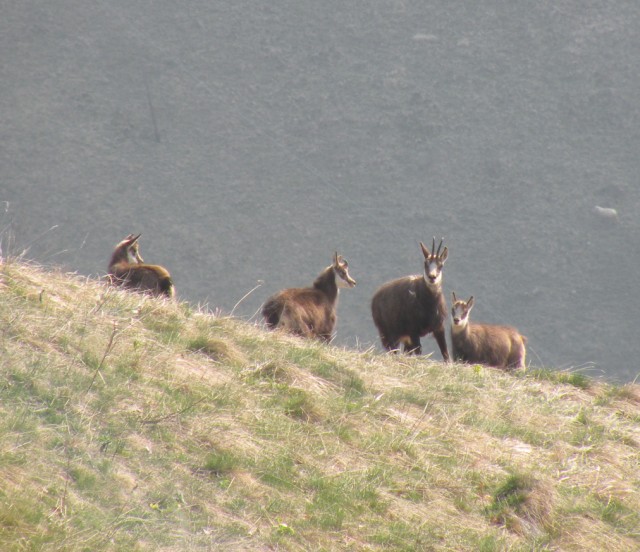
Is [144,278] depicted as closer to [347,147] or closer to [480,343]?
[480,343]

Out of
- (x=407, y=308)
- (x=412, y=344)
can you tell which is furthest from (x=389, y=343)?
(x=407, y=308)

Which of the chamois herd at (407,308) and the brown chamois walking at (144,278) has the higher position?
the brown chamois walking at (144,278)

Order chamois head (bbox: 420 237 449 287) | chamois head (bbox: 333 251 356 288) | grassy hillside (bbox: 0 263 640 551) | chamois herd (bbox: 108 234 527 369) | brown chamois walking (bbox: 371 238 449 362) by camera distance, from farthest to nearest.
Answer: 1. chamois head (bbox: 333 251 356 288)
2. brown chamois walking (bbox: 371 238 449 362)
3. chamois head (bbox: 420 237 449 287)
4. chamois herd (bbox: 108 234 527 369)
5. grassy hillside (bbox: 0 263 640 551)

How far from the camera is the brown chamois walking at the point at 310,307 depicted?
34.7ft

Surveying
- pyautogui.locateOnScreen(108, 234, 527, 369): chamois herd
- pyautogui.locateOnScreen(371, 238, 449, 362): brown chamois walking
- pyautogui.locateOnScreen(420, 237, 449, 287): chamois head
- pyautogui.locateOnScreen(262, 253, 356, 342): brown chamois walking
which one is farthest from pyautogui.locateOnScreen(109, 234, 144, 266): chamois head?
pyautogui.locateOnScreen(420, 237, 449, 287): chamois head

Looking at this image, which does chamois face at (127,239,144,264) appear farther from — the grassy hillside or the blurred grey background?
the blurred grey background

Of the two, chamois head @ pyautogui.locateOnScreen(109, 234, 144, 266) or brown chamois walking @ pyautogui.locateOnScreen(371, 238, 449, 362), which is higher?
chamois head @ pyautogui.locateOnScreen(109, 234, 144, 266)

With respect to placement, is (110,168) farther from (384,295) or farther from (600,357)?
(384,295)

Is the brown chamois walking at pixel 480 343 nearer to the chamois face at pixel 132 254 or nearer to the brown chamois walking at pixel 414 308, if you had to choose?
the brown chamois walking at pixel 414 308

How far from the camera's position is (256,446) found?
6770 mm

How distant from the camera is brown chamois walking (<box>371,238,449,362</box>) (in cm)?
1169

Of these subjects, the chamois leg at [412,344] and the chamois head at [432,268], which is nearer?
the chamois head at [432,268]

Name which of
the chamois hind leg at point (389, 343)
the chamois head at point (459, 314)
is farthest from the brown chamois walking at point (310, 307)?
the chamois head at point (459, 314)

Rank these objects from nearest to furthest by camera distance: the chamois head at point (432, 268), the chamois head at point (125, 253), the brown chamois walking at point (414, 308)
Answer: the chamois head at point (432, 268)
the brown chamois walking at point (414, 308)
the chamois head at point (125, 253)
